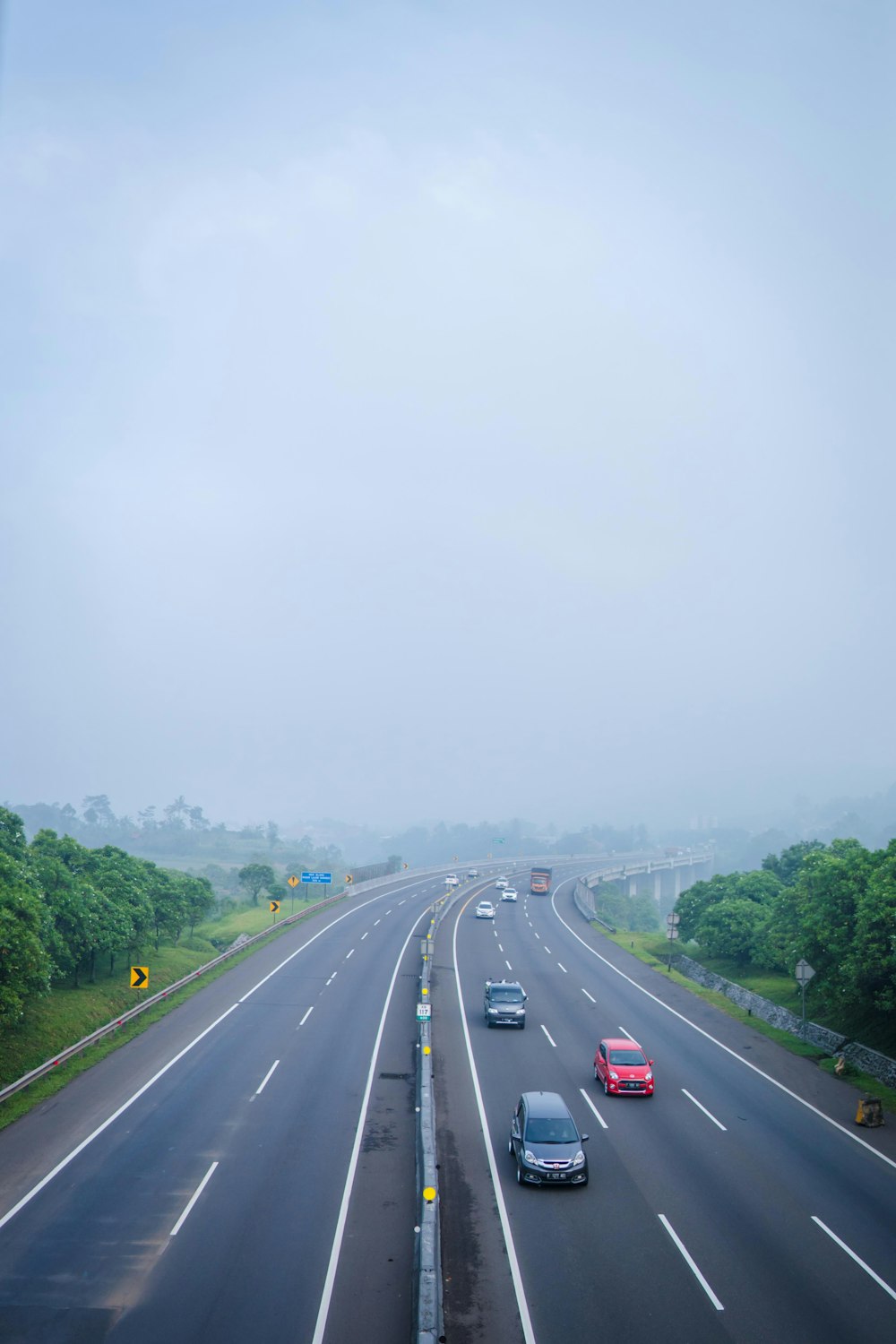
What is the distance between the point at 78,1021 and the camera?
3728 cm

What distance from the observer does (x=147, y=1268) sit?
17.6m

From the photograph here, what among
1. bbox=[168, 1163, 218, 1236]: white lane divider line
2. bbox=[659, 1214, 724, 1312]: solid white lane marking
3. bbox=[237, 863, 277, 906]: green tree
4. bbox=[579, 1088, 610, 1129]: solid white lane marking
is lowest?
bbox=[659, 1214, 724, 1312]: solid white lane marking

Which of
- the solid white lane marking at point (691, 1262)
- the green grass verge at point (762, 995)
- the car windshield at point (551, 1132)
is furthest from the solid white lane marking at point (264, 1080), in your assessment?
the green grass verge at point (762, 995)

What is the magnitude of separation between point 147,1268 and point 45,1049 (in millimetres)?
18018

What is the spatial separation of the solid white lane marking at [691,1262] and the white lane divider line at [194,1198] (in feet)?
36.5

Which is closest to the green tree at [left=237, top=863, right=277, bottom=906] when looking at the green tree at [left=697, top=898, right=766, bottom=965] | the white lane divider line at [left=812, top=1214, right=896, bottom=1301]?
the green tree at [left=697, top=898, right=766, bottom=965]

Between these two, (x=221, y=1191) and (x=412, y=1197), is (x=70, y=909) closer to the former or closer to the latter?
(x=221, y=1191)

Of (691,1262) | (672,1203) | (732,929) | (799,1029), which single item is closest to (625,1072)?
(672,1203)

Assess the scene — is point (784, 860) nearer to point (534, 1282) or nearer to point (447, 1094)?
point (447, 1094)

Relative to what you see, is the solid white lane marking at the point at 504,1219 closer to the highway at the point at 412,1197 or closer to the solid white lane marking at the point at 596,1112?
the highway at the point at 412,1197

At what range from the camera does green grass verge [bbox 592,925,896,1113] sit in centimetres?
3133

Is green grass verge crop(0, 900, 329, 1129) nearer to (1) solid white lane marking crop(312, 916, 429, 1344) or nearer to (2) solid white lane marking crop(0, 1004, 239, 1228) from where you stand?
(2) solid white lane marking crop(0, 1004, 239, 1228)

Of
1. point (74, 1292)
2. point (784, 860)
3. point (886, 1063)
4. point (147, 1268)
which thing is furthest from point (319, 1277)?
point (784, 860)

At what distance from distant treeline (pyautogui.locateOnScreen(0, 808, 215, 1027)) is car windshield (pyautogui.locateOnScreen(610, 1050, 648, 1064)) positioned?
20.5m
